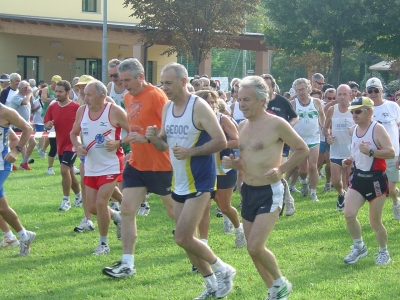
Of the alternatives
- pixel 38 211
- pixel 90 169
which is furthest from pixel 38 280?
pixel 38 211

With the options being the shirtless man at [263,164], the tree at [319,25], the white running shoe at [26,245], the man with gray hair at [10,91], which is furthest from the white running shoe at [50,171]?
the tree at [319,25]

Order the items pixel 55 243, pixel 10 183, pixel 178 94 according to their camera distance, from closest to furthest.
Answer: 1. pixel 178 94
2. pixel 55 243
3. pixel 10 183

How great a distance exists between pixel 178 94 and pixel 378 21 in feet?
97.9

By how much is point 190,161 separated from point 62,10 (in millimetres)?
38479

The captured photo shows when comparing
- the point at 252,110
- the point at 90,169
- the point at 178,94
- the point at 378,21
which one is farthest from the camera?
the point at 378,21

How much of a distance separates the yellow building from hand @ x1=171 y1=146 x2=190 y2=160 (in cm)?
3117

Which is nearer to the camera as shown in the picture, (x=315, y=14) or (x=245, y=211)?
(x=245, y=211)

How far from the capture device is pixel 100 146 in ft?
27.3

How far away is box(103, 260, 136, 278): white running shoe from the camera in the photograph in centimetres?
726

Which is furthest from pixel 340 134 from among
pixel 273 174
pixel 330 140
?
pixel 273 174

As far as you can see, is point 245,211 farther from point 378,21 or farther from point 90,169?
point 378,21

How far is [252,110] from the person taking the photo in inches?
239

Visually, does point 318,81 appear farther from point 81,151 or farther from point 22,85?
point 81,151

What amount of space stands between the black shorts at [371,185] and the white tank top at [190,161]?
6.89 feet
